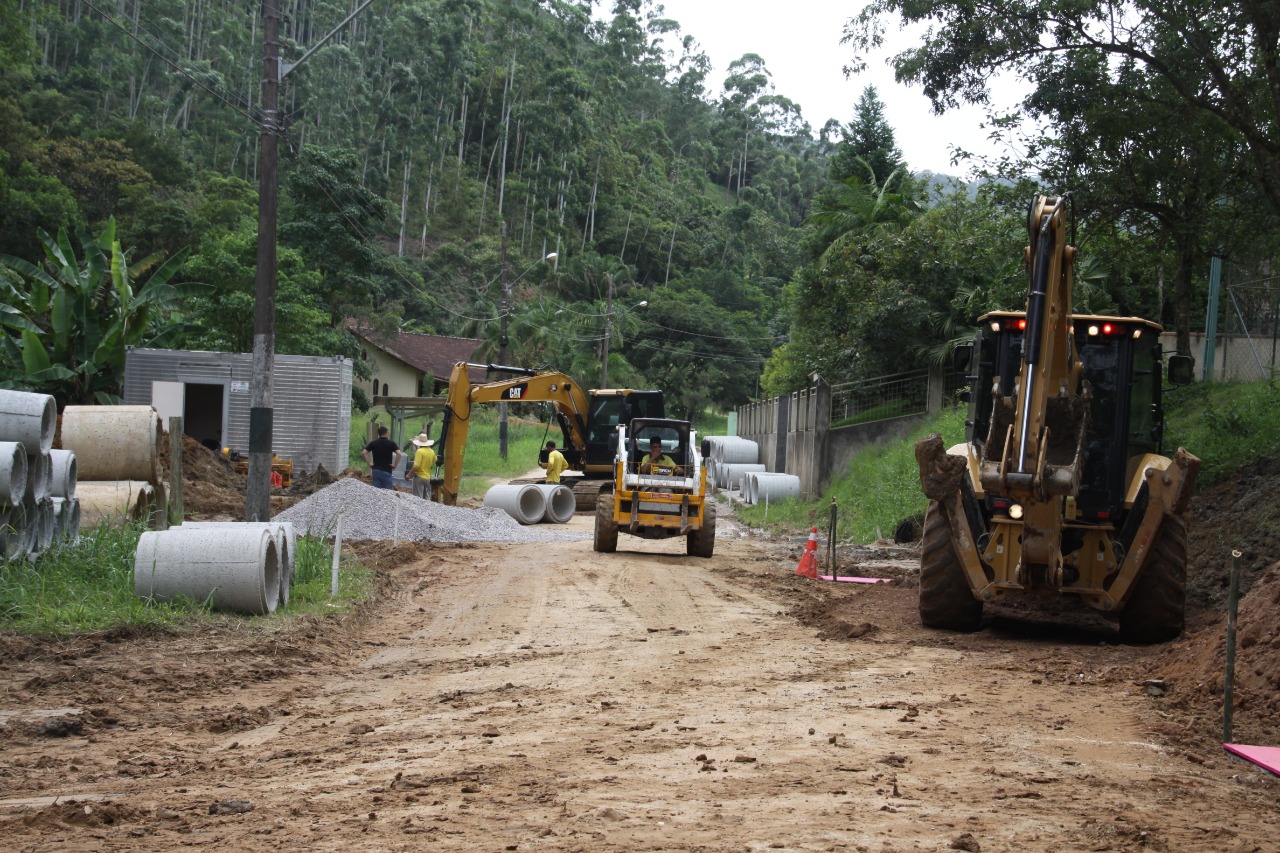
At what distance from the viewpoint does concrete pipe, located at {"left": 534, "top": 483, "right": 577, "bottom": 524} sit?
26.0m

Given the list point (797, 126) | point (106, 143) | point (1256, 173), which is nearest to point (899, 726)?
point (1256, 173)

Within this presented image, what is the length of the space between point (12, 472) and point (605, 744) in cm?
636

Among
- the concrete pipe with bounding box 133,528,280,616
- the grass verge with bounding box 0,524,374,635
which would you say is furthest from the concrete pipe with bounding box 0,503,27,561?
the concrete pipe with bounding box 133,528,280,616

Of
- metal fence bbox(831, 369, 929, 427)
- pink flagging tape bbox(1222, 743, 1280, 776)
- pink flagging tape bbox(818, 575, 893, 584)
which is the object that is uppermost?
metal fence bbox(831, 369, 929, 427)

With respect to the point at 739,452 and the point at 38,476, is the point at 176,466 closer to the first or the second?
the point at 38,476

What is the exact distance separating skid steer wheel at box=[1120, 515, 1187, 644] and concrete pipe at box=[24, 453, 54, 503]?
31.8 ft

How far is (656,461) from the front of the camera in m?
19.6

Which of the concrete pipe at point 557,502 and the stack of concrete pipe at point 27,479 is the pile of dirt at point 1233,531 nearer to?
the stack of concrete pipe at point 27,479

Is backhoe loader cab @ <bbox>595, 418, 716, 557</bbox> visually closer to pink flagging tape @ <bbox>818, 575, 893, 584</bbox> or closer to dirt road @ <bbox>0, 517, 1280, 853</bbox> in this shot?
pink flagging tape @ <bbox>818, 575, 893, 584</bbox>

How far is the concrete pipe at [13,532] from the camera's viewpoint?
33.6ft

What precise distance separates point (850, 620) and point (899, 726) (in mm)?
4802

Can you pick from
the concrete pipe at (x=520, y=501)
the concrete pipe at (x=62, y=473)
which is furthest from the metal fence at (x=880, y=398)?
the concrete pipe at (x=62, y=473)

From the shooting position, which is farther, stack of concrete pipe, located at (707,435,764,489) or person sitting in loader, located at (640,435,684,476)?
stack of concrete pipe, located at (707,435,764,489)

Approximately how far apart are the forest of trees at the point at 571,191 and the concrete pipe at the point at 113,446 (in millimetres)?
4316
